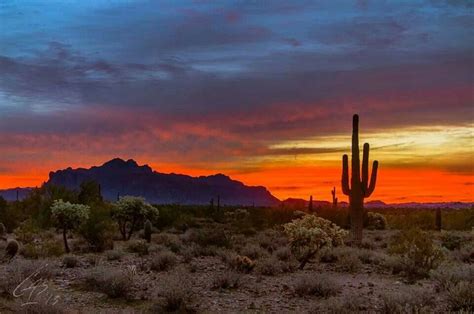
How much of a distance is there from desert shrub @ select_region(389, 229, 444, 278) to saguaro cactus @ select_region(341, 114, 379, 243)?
26.6ft

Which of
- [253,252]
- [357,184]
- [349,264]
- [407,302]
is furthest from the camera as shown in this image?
[357,184]

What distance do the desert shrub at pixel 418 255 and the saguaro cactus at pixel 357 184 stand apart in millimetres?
8098

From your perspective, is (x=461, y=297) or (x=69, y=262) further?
(x=69, y=262)

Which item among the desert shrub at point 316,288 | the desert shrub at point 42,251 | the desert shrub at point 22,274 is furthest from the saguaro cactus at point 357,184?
the desert shrub at point 22,274

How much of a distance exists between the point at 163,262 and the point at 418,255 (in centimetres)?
876

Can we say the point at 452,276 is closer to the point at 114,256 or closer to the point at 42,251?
the point at 114,256

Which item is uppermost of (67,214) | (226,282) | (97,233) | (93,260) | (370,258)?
(67,214)

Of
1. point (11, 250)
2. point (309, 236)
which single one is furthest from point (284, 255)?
point (11, 250)

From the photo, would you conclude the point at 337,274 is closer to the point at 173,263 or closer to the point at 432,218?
the point at 173,263

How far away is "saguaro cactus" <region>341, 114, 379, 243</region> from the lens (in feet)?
97.1

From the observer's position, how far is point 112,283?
15.8 meters

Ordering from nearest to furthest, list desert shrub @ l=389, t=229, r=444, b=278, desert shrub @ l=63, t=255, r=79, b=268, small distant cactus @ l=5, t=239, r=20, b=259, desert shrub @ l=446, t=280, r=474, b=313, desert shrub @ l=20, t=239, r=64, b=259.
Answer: desert shrub @ l=446, t=280, r=474, b=313
desert shrub @ l=389, t=229, r=444, b=278
desert shrub @ l=63, t=255, r=79, b=268
small distant cactus @ l=5, t=239, r=20, b=259
desert shrub @ l=20, t=239, r=64, b=259

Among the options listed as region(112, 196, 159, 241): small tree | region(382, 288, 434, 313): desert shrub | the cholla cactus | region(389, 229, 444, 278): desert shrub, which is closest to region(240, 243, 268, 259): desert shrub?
the cholla cactus

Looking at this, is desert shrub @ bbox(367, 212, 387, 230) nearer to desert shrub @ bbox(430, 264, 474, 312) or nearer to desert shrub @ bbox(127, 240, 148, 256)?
desert shrub @ bbox(127, 240, 148, 256)
